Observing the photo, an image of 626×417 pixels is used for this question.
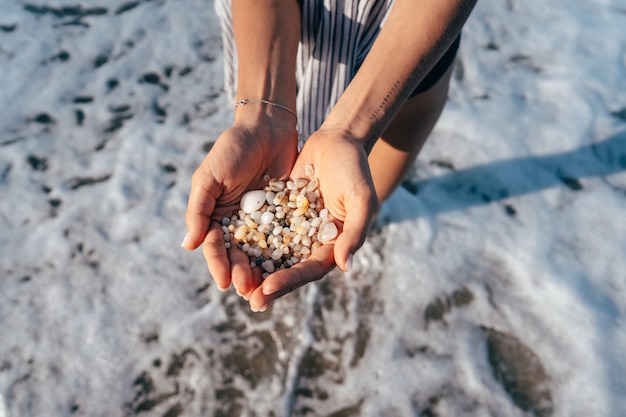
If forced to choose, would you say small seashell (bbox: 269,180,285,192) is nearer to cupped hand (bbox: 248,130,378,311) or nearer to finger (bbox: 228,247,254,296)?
cupped hand (bbox: 248,130,378,311)

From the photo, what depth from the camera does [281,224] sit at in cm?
171

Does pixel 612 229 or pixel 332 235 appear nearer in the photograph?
pixel 332 235

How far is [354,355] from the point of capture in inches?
86.9

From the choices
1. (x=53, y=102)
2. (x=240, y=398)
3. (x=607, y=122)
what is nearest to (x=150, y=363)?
(x=240, y=398)

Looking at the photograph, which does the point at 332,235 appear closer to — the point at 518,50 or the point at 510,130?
the point at 510,130

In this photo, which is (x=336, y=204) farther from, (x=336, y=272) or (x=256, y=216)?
(x=336, y=272)

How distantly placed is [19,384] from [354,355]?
1344 millimetres

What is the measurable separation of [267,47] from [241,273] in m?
0.76

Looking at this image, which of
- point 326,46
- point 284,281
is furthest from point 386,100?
point 284,281

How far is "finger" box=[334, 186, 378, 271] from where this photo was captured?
140 centimetres

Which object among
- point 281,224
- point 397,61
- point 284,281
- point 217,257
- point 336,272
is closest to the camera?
point 284,281

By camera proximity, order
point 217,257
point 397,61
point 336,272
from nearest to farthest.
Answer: point 217,257 < point 397,61 < point 336,272

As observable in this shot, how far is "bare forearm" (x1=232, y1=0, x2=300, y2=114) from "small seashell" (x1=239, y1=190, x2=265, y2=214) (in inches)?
12.7

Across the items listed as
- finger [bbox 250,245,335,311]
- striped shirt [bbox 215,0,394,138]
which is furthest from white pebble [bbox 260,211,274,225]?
striped shirt [bbox 215,0,394,138]
